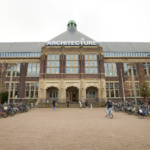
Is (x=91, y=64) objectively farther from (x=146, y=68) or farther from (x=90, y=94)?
(x=146, y=68)

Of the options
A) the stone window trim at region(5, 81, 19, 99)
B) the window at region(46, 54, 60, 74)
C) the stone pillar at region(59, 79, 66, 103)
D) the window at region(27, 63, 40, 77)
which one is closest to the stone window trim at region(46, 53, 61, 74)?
the window at region(46, 54, 60, 74)

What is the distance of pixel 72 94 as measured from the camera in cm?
2902

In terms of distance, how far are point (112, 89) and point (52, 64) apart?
17020mm

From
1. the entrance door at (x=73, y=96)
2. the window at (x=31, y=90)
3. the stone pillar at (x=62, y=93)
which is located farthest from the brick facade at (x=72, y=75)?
the entrance door at (x=73, y=96)

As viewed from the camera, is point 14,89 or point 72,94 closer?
point 14,89

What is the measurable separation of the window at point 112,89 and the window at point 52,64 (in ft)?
45.9

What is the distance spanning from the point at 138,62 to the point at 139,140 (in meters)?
29.6

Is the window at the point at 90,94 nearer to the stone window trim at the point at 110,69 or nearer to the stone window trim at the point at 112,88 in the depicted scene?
the stone window trim at the point at 112,88

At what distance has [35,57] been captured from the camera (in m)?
29.8

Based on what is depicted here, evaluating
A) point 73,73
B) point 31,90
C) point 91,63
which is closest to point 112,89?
point 91,63

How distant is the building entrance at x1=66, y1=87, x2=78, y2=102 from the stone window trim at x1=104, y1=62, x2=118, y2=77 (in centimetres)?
963

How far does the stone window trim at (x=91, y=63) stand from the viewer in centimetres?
2721

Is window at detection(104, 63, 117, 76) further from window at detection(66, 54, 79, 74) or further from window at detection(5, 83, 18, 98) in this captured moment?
window at detection(5, 83, 18, 98)

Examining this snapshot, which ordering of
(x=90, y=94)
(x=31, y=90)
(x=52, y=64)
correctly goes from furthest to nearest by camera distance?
(x=90, y=94) < (x=31, y=90) < (x=52, y=64)
